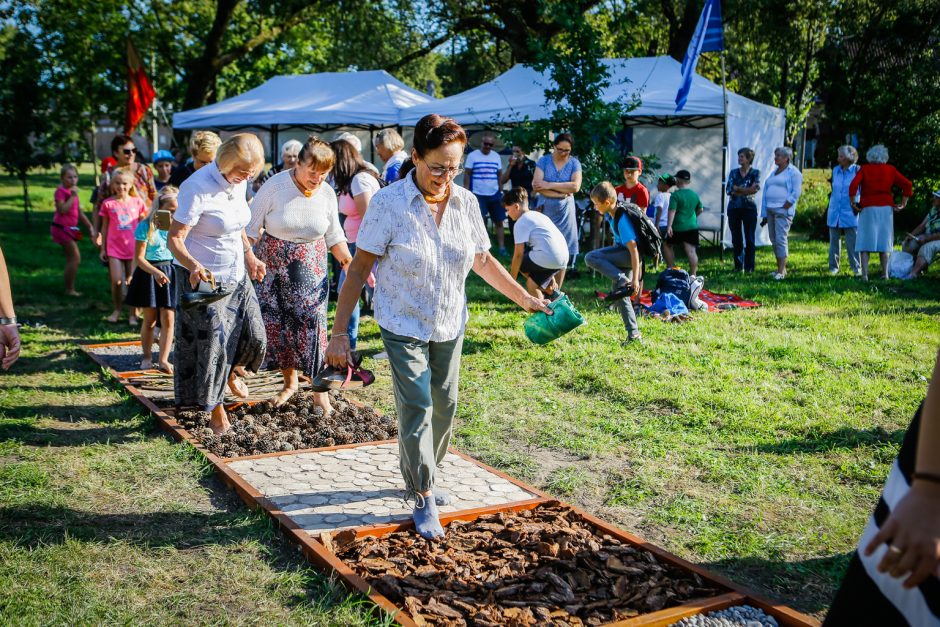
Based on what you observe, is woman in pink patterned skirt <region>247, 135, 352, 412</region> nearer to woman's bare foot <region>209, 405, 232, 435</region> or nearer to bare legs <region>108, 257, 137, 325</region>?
woman's bare foot <region>209, 405, 232, 435</region>

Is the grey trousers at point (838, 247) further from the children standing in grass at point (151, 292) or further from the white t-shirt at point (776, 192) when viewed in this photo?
the children standing in grass at point (151, 292)

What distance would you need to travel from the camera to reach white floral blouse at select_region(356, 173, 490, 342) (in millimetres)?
4301

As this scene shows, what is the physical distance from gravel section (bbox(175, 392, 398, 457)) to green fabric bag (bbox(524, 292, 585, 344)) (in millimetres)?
1565

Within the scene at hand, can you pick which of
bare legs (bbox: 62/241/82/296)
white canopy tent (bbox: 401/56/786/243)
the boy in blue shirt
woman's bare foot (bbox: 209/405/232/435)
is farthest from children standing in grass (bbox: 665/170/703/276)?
woman's bare foot (bbox: 209/405/232/435)

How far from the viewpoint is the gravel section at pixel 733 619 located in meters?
3.66

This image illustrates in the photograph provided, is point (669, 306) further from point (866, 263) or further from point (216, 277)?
point (216, 277)

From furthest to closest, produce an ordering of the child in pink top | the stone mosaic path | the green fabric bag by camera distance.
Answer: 1. the child in pink top
2. the green fabric bag
3. the stone mosaic path

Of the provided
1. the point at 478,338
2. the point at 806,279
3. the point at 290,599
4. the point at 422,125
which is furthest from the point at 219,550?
the point at 806,279

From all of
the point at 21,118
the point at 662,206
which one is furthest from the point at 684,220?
the point at 21,118

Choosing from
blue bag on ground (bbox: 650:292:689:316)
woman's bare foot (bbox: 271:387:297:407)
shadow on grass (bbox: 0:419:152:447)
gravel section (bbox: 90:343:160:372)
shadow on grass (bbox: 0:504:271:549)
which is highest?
blue bag on ground (bbox: 650:292:689:316)

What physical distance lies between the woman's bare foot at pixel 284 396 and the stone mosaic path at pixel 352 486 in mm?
1122

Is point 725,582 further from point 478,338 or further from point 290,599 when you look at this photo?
point 478,338

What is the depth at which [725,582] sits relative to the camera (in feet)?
13.2

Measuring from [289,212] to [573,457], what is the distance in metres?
2.68
